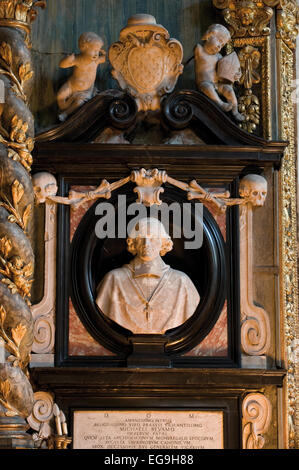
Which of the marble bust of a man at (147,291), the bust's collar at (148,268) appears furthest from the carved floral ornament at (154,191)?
the bust's collar at (148,268)

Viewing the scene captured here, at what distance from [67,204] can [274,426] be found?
244cm

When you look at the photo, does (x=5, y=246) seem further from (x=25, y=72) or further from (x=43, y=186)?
(x=43, y=186)

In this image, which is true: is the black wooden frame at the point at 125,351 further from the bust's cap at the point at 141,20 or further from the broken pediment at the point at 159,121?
the bust's cap at the point at 141,20

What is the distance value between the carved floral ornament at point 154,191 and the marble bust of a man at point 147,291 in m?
0.32

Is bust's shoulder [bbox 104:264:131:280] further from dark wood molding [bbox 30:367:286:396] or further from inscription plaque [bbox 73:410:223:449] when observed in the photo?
inscription plaque [bbox 73:410:223:449]

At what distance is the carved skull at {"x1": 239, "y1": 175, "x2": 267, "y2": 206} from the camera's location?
10102mm

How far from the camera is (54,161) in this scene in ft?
33.1

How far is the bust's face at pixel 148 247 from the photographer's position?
32.1 ft

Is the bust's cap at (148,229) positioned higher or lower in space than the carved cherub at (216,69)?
lower

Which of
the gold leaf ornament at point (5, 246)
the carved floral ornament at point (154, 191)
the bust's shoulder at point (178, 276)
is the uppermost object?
the carved floral ornament at point (154, 191)

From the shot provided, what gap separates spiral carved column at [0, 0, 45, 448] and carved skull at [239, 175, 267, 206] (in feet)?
6.96

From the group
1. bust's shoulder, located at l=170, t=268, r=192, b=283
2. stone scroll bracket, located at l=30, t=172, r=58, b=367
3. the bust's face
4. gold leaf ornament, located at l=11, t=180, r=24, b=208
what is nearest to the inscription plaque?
stone scroll bracket, located at l=30, t=172, r=58, b=367
